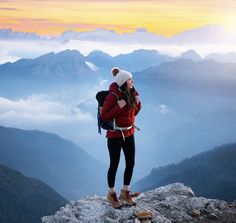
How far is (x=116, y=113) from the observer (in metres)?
15.9

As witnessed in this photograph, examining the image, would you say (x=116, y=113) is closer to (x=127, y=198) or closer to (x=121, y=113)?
(x=121, y=113)

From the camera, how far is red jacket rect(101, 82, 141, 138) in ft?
52.1

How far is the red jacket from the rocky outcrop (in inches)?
125

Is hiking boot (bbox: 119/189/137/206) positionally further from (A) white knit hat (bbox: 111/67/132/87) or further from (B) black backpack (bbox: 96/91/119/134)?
(A) white knit hat (bbox: 111/67/132/87)

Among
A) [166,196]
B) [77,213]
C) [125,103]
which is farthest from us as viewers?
[166,196]

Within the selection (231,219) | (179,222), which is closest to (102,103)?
(179,222)

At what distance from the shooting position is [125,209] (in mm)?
17828

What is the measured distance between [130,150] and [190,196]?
18.1 ft

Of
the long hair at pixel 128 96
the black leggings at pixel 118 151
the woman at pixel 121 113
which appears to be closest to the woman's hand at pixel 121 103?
the woman at pixel 121 113

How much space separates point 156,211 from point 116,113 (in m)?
4.66

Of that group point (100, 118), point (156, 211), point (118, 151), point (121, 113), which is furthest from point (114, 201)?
point (121, 113)

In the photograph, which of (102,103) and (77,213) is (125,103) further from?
(77,213)

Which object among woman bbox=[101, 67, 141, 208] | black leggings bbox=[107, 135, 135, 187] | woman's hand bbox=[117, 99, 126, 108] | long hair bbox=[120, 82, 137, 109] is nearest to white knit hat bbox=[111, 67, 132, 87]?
woman bbox=[101, 67, 141, 208]

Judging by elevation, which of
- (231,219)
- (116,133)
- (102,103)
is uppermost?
(102,103)
